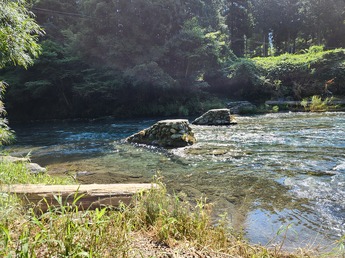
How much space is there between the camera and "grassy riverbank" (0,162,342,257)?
173cm

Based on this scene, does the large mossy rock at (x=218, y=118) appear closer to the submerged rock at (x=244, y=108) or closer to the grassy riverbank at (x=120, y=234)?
the submerged rock at (x=244, y=108)

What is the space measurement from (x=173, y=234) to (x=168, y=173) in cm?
294

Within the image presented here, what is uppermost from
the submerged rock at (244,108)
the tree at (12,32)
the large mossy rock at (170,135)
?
the tree at (12,32)

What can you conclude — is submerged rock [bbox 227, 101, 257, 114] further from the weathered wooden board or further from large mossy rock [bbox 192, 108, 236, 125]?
the weathered wooden board

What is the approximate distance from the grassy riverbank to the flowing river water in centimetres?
64

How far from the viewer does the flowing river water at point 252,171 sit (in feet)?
10.2

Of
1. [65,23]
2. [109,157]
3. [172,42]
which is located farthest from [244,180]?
[65,23]

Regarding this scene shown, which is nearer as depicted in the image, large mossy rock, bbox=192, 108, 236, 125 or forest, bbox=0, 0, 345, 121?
large mossy rock, bbox=192, 108, 236, 125

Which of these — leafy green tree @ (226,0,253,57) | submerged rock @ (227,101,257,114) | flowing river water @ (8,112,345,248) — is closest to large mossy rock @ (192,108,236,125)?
flowing river water @ (8,112,345,248)

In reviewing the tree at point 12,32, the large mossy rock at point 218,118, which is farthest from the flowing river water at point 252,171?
the tree at point 12,32

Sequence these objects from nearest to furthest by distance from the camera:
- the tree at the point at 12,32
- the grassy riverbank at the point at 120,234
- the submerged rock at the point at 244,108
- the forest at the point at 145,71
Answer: the grassy riverbank at the point at 120,234
the tree at the point at 12,32
the submerged rock at the point at 244,108
the forest at the point at 145,71

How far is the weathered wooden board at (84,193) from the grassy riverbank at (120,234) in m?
0.19

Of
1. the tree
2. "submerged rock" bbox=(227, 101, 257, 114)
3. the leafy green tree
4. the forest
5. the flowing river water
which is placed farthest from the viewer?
the leafy green tree

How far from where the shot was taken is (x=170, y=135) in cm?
849
